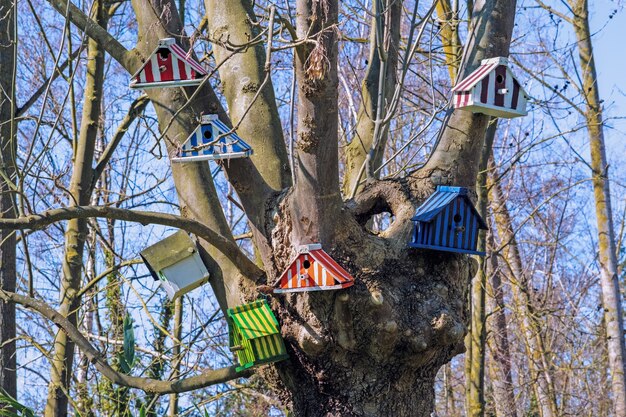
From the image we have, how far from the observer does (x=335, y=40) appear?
9.46 feet

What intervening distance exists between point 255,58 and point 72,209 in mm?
1252

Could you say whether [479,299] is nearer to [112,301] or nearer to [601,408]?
[112,301]

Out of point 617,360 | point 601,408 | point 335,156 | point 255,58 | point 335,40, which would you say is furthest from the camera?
point 601,408

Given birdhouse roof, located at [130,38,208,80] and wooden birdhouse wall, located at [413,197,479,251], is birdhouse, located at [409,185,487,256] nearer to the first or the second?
wooden birdhouse wall, located at [413,197,479,251]

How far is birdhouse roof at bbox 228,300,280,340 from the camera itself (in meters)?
3.27

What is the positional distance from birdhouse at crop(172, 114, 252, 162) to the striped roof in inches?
36.1

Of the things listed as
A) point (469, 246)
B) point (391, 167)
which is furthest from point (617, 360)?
point (469, 246)

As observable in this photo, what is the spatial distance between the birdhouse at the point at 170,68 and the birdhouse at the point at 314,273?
85 centimetres

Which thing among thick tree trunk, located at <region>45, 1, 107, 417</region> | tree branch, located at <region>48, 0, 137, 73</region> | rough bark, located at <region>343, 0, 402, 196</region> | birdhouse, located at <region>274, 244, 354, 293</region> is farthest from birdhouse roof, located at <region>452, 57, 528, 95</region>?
thick tree trunk, located at <region>45, 1, 107, 417</region>

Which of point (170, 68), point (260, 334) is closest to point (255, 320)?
point (260, 334)

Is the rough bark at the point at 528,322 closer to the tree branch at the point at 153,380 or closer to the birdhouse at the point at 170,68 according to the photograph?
the tree branch at the point at 153,380

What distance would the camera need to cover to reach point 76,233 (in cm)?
588

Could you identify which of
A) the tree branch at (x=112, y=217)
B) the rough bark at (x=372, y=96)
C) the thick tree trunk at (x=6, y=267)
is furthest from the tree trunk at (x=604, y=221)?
the tree branch at (x=112, y=217)

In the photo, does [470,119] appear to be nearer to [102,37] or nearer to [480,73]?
[480,73]
